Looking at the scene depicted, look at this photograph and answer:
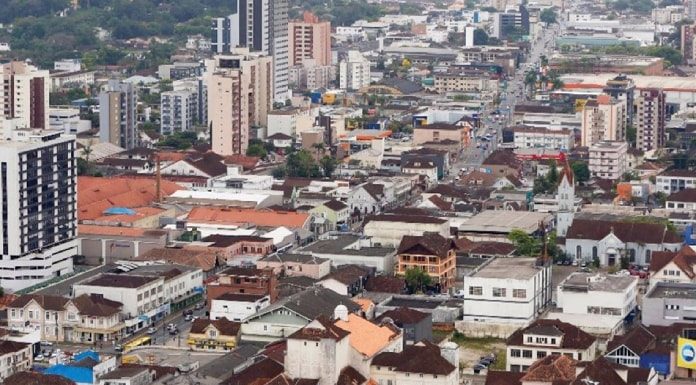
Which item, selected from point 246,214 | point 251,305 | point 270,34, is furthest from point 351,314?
point 270,34

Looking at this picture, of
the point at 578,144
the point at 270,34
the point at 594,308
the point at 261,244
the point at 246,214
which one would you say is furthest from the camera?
the point at 270,34

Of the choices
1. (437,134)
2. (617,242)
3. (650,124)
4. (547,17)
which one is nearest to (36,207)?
(617,242)

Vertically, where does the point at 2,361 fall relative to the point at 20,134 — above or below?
below

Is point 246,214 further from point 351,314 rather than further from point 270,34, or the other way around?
point 270,34

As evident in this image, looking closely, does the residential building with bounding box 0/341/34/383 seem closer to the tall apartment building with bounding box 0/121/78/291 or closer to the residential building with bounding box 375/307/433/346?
the residential building with bounding box 375/307/433/346

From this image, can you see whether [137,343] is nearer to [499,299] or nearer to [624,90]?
[499,299]

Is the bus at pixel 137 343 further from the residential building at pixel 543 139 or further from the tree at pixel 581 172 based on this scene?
the residential building at pixel 543 139

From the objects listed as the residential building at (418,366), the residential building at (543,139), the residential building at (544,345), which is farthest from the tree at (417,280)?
the residential building at (543,139)
